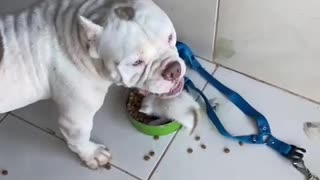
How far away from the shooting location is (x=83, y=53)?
37.8 inches

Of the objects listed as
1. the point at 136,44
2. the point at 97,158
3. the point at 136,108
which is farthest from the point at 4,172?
the point at 136,44

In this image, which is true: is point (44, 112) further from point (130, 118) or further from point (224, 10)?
point (224, 10)

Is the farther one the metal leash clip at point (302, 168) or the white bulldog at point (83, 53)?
the metal leash clip at point (302, 168)

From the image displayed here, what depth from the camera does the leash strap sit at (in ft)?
4.09

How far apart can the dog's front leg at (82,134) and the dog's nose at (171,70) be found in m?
0.19

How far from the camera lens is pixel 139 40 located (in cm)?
88

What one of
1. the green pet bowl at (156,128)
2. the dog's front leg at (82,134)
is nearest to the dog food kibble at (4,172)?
the dog's front leg at (82,134)

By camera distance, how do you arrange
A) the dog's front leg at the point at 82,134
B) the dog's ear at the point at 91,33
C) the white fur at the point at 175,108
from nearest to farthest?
the dog's ear at the point at 91,33, the dog's front leg at the point at 82,134, the white fur at the point at 175,108

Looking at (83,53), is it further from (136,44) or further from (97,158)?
(97,158)

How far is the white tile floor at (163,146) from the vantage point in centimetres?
125

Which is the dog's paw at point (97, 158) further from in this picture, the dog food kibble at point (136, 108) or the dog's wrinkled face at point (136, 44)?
the dog's wrinkled face at point (136, 44)

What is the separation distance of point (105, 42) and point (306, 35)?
496 mm

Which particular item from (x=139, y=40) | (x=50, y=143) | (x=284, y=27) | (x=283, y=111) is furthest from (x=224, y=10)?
(x=50, y=143)

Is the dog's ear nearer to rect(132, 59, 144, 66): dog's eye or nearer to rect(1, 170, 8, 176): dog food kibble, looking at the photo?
rect(132, 59, 144, 66): dog's eye
